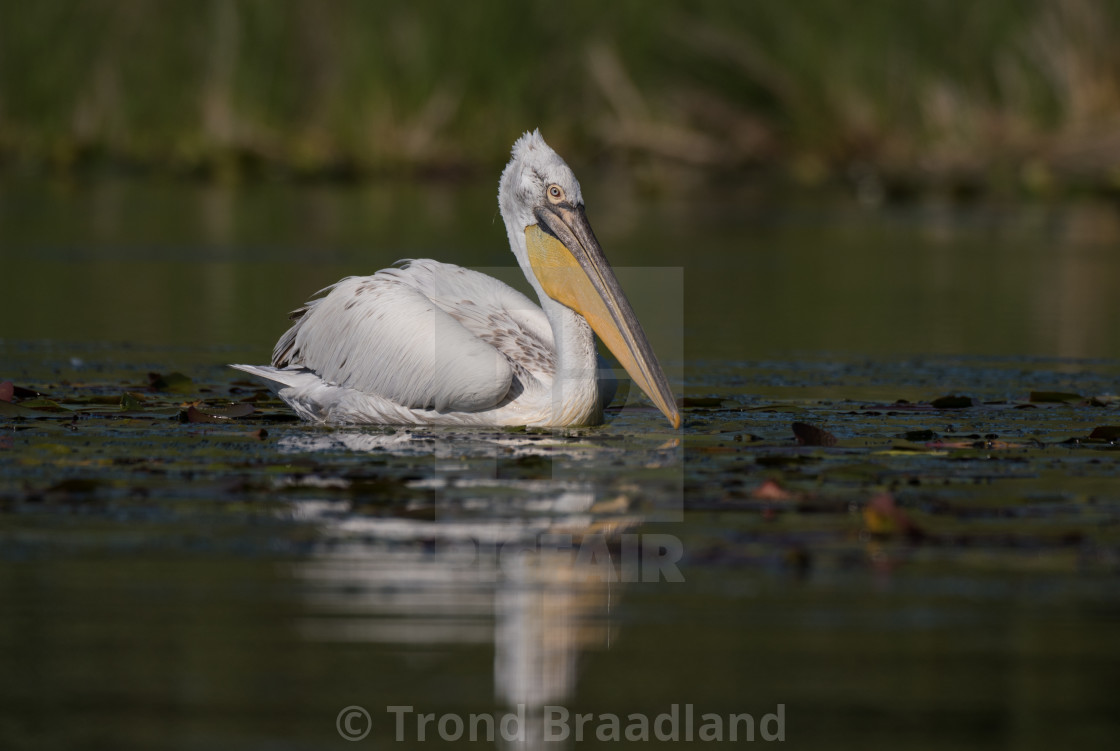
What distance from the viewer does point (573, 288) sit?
6887mm

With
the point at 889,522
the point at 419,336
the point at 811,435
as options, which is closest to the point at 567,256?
the point at 419,336

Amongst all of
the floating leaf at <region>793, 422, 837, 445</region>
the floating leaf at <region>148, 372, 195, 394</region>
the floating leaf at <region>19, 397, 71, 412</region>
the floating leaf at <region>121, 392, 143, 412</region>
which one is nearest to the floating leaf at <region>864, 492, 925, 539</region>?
the floating leaf at <region>793, 422, 837, 445</region>

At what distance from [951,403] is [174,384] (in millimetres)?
3067

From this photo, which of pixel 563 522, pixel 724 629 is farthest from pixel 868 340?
pixel 724 629

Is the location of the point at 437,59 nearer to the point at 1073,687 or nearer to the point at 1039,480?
the point at 1039,480

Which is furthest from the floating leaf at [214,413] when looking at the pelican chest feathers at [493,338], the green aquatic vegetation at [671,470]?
the pelican chest feathers at [493,338]

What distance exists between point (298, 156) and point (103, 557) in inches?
732

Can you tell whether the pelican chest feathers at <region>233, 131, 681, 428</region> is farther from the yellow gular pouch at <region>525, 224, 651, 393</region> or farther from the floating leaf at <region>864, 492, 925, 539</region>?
the floating leaf at <region>864, 492, 925, 539</region>

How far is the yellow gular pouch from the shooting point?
6.79 m

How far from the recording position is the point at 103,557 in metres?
4.55

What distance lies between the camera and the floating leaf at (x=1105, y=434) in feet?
20.7

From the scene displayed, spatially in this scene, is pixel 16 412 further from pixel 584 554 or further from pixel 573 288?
pixel 584 554

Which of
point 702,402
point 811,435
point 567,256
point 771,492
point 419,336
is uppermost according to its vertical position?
point 567,256

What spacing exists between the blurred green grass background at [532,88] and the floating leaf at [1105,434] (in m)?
14.1
